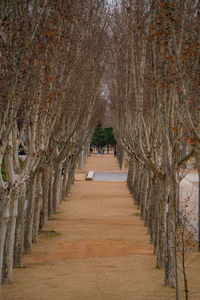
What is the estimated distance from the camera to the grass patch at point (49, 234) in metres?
18.5

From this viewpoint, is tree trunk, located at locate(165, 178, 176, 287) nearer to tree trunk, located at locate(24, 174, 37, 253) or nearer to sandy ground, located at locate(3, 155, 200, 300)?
sandy ground, located at locate(3, 155, 200, 300)

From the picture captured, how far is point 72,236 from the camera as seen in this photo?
1856 centimetres


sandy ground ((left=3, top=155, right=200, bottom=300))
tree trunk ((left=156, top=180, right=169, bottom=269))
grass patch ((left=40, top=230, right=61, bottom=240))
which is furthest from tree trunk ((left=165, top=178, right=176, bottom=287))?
grass patch ((left=40, top=230, right=61, bottom=240))

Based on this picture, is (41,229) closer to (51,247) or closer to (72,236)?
(72,236)

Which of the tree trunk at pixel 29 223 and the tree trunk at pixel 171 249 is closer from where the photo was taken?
the tree trunk at pixel 171 249

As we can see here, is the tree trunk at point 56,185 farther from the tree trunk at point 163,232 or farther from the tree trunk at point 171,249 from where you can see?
the tree trunk at point 171,249

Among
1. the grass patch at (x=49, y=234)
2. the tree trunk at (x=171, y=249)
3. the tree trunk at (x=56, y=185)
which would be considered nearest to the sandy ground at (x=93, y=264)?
the grass patch at (x=49, y=234)

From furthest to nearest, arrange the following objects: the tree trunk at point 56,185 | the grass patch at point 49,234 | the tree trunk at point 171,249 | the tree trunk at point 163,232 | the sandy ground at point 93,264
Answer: the tree trunk at point 56,185, the grass patch at point 49,234, the tree trunk at point 163,232, the tree trunk at point 171,249, the sandy ground at point 93,264

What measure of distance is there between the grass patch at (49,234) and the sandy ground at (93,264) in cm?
4

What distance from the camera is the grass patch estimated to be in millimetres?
18534

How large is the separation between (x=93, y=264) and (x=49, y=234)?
549 cm

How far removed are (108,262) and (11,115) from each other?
6176mm

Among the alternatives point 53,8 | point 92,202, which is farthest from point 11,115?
point 92,202

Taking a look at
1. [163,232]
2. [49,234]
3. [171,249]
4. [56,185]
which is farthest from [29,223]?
[56,185]
